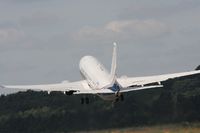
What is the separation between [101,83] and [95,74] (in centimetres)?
460

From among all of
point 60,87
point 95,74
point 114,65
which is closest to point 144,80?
point 114,65

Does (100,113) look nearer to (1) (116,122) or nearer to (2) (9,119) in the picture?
(1) (116,122)

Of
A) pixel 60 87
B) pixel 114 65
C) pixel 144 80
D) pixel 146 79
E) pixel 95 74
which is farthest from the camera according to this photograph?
pixel 60 87

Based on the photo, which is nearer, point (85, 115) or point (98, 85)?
point (98, 85)

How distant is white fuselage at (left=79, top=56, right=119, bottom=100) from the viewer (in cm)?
12350

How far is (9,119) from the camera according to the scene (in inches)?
5748

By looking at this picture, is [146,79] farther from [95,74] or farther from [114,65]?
[95,74]

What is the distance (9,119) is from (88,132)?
2264 cm

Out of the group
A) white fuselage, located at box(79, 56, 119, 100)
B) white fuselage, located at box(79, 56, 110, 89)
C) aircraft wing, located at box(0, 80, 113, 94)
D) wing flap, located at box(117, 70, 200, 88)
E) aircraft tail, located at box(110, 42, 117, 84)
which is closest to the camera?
aircraft tail, located at box(110, 42, 117, 84)

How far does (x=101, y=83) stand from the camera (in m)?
125

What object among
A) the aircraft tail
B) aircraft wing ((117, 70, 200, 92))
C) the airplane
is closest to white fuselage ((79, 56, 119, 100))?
the airplane

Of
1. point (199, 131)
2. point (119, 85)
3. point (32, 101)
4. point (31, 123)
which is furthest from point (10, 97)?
point (199, 131)

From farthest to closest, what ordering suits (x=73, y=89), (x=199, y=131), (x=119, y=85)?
(x=73, y=89)
(x=119, y=85)
(x=199, y=131)

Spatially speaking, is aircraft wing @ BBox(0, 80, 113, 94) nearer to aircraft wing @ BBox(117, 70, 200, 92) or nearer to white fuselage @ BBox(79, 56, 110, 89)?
white fuselage @ BBox(79, 56, 110, 89)
